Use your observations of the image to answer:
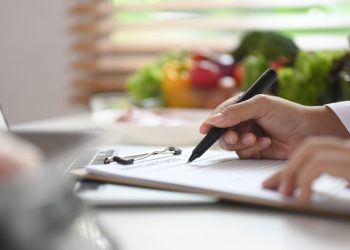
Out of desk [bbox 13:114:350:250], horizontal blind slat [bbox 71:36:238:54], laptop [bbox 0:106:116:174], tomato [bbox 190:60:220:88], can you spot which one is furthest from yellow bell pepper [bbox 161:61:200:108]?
laptop [bbox 0:106:116:174]

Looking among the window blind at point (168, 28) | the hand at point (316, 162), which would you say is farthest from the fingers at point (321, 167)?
the window blind at point (168, 28)

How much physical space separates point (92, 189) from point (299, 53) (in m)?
1.01

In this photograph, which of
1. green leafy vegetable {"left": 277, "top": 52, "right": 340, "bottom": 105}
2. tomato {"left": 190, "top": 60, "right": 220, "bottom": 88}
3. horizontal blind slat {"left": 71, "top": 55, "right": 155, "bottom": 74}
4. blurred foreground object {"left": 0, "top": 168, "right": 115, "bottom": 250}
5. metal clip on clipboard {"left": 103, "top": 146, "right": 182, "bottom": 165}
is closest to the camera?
blurred foreground object {"left": 0, "top": 168, "right": 115, "bottom": 250}

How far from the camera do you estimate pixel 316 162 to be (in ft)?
1.64

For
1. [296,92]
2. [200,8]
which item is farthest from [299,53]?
[200,8]

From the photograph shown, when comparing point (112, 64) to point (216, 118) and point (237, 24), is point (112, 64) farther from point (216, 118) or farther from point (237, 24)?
point (216, 118)

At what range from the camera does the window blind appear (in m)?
2.19

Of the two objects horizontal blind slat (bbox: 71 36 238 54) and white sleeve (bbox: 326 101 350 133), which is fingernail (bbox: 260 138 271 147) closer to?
white sleeve (bbox: 326 101 350 133)

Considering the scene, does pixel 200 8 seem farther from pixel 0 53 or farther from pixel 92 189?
pixel 92 189

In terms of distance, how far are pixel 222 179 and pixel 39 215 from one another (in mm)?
326

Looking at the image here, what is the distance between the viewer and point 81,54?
2465 mm

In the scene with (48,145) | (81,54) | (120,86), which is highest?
(48,145)

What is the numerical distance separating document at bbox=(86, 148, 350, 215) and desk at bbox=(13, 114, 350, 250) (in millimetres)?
12

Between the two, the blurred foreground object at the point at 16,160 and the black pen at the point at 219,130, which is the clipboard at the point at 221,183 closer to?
the black pen at the point at 219,130
